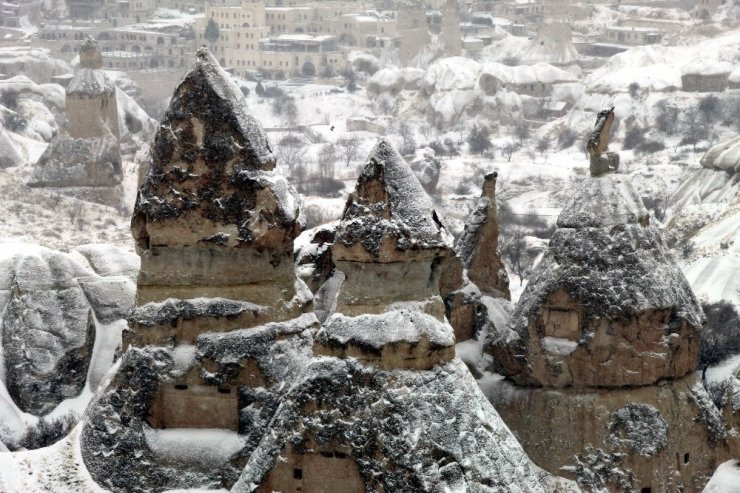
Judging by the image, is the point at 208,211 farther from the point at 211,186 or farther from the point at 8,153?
the point at 8,153

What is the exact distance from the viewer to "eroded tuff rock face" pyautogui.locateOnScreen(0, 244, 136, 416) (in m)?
27.6

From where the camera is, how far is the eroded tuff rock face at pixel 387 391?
559 inches

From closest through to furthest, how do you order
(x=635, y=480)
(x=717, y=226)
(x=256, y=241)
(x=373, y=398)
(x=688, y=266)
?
(x=373, y=398) → (x=256, y=241) → (x=635, y=480) → (x=688, y=266) → (x=717, y=226)

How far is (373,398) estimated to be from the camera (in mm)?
14383

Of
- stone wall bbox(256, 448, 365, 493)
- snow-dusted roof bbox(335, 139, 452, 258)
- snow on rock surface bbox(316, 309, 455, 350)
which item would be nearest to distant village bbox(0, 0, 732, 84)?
snow-dusted roof bbox(335, 139, 452, 258)

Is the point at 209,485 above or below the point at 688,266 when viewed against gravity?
above

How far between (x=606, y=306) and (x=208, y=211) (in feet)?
16.6

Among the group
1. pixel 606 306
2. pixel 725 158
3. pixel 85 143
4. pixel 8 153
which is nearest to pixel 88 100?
pixel 85 143

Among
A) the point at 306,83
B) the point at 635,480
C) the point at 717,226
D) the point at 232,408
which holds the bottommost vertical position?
the point at 306,83

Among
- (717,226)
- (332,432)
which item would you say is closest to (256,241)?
(332,432)

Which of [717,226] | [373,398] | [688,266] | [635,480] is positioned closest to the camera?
[373,398]

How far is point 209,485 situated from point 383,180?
4202 millimetres

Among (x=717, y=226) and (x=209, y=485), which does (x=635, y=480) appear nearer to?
(x=209, y=485)

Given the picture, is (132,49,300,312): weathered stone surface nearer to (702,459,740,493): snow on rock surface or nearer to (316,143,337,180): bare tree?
(702,459,740,493): snow on rock surface
